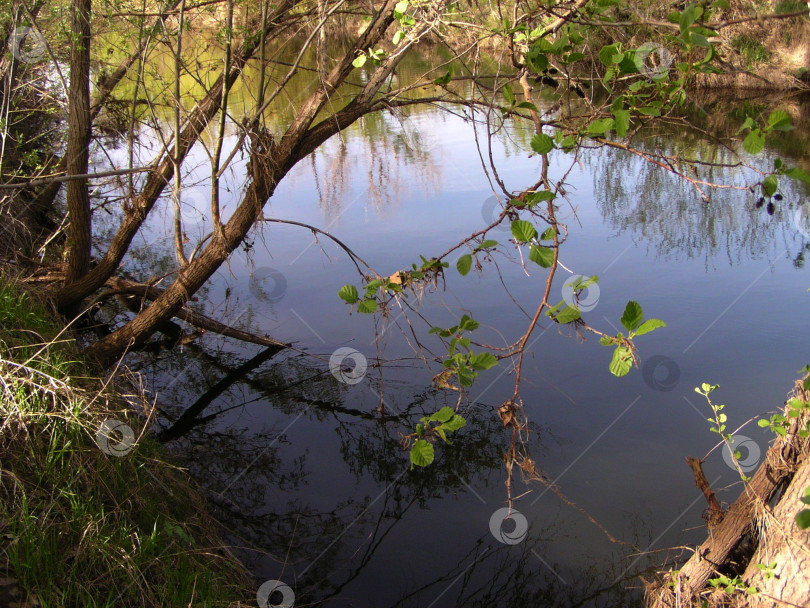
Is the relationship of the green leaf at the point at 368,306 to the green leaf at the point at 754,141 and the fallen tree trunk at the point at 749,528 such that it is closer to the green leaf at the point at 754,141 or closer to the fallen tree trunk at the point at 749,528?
the green leaf at the point at 754,141

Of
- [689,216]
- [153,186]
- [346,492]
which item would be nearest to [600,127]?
[346,492]

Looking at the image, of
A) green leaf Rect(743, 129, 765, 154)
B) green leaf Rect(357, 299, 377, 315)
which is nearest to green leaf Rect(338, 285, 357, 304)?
green leaf Rect(357, 299, 377, 315)

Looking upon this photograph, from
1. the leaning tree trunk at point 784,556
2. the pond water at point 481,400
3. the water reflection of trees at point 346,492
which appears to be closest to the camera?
the leaning tree trunk at point 784,556

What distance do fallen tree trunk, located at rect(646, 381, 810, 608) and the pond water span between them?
0.46m

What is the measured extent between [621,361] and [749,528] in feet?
3.01

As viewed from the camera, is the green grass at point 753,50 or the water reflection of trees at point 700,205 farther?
the green grass at point 753,50

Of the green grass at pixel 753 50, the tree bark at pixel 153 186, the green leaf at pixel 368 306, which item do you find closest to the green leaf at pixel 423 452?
the green leaf at pixel 368 306

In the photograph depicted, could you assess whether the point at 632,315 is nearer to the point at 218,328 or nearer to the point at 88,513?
the point at 88,513

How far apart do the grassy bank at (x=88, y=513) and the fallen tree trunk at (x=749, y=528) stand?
1576 mm

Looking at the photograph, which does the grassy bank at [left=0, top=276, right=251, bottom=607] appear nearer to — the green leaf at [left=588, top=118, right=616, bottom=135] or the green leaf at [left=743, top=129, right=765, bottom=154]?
the green leaf at [left=588, top=118, right=616, bottom=135]

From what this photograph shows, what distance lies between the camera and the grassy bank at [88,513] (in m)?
2.32

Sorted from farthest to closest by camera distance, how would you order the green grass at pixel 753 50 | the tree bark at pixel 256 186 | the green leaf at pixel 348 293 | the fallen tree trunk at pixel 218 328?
the green grass at pixel 753 50 < the fallen tree trunk at pixel 218 328 < the tree bark at pixel 256 186 < the green leaf at pixel 348 293

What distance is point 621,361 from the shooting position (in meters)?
2.06

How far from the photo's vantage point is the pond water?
3197 millimetres
